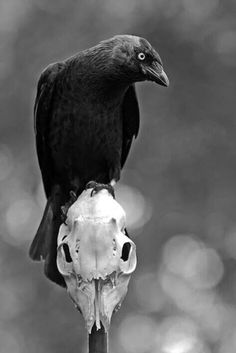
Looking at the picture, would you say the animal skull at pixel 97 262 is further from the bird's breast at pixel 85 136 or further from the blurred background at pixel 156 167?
the blurred background at pixel 156 167

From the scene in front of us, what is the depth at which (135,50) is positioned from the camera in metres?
4.16

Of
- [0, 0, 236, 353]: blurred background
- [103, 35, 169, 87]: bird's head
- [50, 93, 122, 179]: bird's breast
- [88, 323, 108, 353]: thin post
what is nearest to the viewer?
[88, 323, 108, 353]: thin post

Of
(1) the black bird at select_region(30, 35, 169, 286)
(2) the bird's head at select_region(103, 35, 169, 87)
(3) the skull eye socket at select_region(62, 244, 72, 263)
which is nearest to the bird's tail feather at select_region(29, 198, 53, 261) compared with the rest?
(1) the black bird at select_region(30, 35, 169, 286)

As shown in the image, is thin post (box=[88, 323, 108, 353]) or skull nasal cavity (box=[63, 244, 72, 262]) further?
skull nasal cavity (box=[63, 244, 72, 262])

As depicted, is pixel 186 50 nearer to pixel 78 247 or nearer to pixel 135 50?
pixel 135 50

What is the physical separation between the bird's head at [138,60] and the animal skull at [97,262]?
3.08 feet

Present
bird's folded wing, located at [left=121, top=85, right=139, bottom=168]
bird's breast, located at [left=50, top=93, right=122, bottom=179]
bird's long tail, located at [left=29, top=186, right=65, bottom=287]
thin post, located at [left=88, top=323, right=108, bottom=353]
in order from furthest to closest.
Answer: bird's folded wing, located at [left=121, top=85, right=139, bottom=168], bird's breast, located at [left=50, top=93, right=122, bottom=179], bird's long tail, located at [left=29, top=186, right=65, bottom=287], thin post, located at [left=88, top=323, right=108, bottom=353]

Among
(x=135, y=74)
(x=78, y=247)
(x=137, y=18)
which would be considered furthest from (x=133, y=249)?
(x=137, y=18)

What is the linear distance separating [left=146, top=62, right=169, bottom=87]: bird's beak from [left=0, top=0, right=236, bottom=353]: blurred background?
2687mm

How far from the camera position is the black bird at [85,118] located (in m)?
4.21

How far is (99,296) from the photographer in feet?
10.6

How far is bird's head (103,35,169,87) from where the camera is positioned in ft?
13.5

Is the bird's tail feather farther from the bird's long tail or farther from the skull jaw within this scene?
the skull jaw

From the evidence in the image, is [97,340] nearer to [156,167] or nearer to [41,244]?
[41,244]
